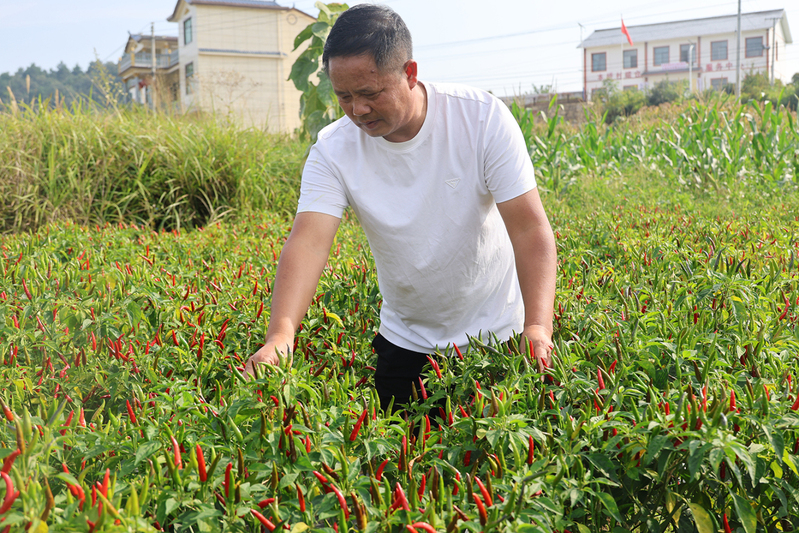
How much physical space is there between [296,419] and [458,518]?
1.45 feet

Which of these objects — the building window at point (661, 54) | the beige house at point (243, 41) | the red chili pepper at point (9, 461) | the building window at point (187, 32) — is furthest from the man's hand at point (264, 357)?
the building window at point (661, 54)

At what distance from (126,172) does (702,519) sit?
727cm

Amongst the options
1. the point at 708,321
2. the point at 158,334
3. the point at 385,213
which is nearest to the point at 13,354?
the point at 158,334

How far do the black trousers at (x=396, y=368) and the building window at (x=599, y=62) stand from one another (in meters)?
59.6

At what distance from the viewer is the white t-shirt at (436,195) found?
7.97ft

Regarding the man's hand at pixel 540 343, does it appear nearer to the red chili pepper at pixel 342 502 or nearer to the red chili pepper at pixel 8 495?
the red chili pepper at pixel 342 502

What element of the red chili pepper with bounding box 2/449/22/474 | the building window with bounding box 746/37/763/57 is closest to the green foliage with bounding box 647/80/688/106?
the building window with bounding box 746/37/763/57

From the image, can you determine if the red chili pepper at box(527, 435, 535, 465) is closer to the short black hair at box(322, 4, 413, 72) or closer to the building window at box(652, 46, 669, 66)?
the short black hair at box(322, 4, 413, 72)

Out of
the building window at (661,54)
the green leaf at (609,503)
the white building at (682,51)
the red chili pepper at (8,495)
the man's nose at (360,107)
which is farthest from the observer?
the building window at (661,54)

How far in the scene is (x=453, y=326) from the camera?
2668 mm

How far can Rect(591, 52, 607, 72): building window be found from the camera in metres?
56.8

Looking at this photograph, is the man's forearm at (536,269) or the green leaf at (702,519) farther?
the man's forearm at (536,269)

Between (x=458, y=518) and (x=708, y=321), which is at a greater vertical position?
(x=708, y=321)

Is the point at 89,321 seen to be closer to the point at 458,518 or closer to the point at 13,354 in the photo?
the point at 13,354
